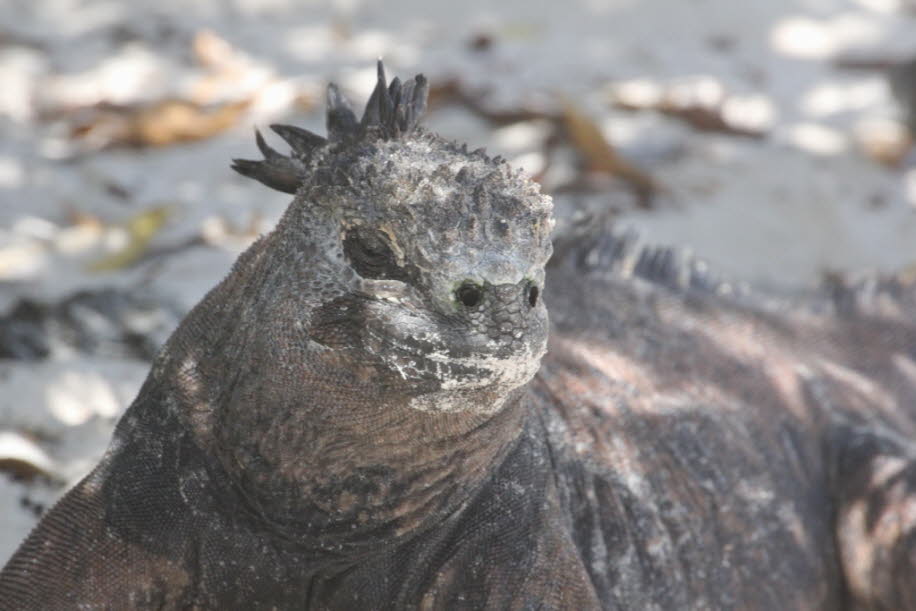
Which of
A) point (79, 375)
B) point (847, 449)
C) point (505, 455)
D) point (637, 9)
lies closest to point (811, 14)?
point (637, 9)

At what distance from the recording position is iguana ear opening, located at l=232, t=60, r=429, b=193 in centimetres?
318

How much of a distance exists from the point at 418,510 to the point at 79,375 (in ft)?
8.23

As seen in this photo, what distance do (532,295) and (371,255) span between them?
345 mm

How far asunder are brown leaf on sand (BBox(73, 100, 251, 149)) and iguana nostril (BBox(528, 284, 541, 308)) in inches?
188

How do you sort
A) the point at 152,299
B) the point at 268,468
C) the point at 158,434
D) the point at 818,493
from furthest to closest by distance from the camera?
1. the point at 152,299
2. the point at 818,493
3. the point at 158,434
4. the point at 268,468

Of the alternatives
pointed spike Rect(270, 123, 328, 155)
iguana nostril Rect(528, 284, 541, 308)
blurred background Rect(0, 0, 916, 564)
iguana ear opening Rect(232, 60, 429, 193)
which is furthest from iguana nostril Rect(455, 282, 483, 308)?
blurred background Rect(0, 0, 916, 564)

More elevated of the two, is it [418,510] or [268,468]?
[268,468]

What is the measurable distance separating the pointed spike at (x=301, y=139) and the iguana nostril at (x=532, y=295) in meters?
0.80

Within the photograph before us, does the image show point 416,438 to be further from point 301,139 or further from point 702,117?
point 702,117

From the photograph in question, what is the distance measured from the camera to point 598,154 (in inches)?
308

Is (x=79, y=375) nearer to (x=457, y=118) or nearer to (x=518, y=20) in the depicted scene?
(x=457, y=118)

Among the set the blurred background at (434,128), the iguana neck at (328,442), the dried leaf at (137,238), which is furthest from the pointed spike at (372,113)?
the dried leaf at (137,238)

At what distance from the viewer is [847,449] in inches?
201

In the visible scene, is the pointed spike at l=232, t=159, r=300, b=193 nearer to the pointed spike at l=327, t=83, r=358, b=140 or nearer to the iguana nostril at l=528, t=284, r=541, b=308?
the pointed spike at l=327, t=83, r=358, b=140
